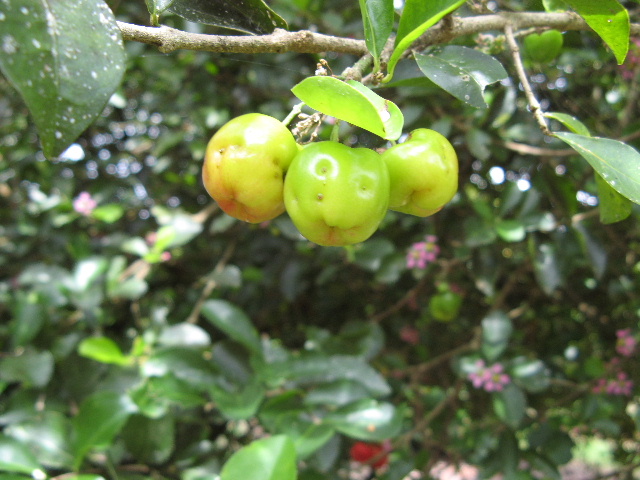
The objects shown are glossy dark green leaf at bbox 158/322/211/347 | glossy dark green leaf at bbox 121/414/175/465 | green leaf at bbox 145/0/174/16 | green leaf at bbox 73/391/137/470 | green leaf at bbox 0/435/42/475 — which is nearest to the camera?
green leaf at bbox 145/0/174/16

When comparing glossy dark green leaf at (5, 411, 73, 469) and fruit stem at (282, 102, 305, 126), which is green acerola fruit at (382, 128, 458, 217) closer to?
fruit stem at (282, 102, 305, 126)

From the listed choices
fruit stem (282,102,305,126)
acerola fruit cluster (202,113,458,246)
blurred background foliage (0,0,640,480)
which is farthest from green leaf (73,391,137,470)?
fruit stem (282,102,305,126)

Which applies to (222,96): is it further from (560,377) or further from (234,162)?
(560,377)

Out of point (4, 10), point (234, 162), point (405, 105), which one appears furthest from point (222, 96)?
point (4, 10)

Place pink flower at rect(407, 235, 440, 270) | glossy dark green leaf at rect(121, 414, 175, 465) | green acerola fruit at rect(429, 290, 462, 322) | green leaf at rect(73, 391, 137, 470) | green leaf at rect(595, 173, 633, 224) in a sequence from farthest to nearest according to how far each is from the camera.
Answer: green acerola fruit at rect(429, 290, 462, 322) → pink flower at rect(407, 235, 440, 270) → glossy dark green leaf at rect(121, 414, 175, 465) → green leaf at rect(73, 391, 137, 470) → green leaf at rect(595, 173, 633, 224)

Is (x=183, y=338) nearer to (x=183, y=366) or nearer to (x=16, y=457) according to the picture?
(x=183, y=366)

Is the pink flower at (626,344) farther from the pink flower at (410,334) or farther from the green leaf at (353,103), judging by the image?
the green leaf at (353,103)

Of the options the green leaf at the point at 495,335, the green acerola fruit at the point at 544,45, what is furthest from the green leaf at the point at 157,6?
the green leaf at the point at 495,335

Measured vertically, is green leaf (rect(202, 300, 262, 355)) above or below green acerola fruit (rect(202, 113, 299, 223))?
below
